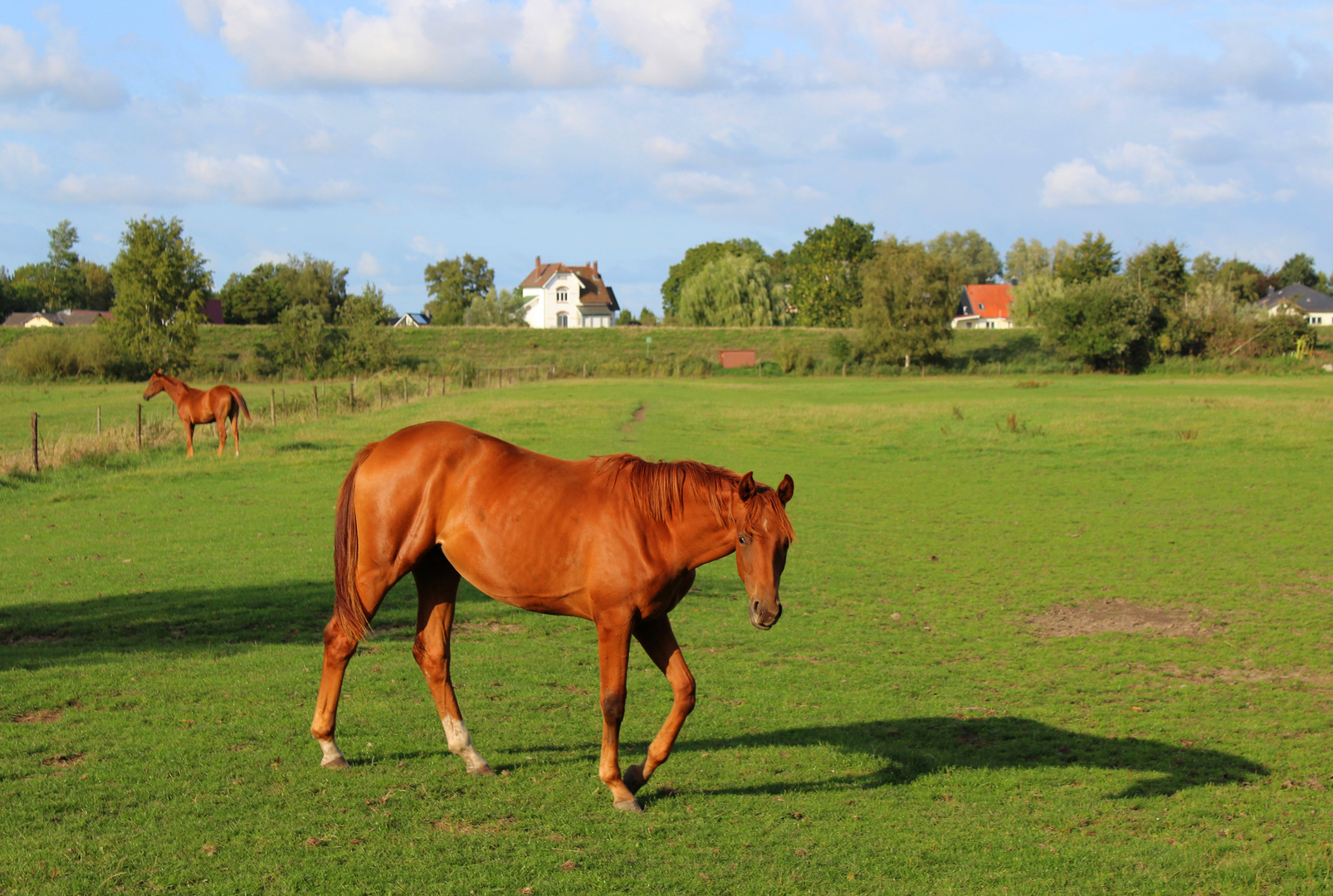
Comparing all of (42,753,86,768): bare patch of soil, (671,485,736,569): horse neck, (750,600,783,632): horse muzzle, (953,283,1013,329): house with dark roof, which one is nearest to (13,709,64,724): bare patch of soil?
(42,753,86,768): bare patch of soil

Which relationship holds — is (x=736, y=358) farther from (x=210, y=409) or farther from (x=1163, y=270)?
(x=210, y=409)

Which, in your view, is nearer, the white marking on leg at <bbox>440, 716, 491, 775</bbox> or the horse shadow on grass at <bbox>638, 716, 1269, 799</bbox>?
the white marking on leg at <bbox>440, 716, 491, 775</bbox>

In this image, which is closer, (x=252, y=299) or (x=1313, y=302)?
(x=252, y=299)

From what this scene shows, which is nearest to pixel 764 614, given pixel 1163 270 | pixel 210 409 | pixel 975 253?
pixel 210 409

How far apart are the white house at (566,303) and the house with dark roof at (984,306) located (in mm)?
44579

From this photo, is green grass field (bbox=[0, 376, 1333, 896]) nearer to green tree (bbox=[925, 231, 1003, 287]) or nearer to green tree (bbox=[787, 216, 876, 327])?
green tree (bbox=[787, 216, 876, 327])

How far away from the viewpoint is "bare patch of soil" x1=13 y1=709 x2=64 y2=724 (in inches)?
223

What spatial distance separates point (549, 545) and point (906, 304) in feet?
212

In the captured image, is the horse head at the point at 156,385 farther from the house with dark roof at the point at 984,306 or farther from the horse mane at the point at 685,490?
the house with dark roof at the point at 984,306

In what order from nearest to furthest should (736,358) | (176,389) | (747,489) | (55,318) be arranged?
(747,489) → (176,389) → (736,358) → (55,318)

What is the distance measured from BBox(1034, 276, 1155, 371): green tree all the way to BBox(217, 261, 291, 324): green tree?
66950mm

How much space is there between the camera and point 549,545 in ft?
16.0

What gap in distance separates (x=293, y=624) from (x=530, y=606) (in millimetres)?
4362

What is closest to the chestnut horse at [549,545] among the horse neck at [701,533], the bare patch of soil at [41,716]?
the horse neck at [701,533]
